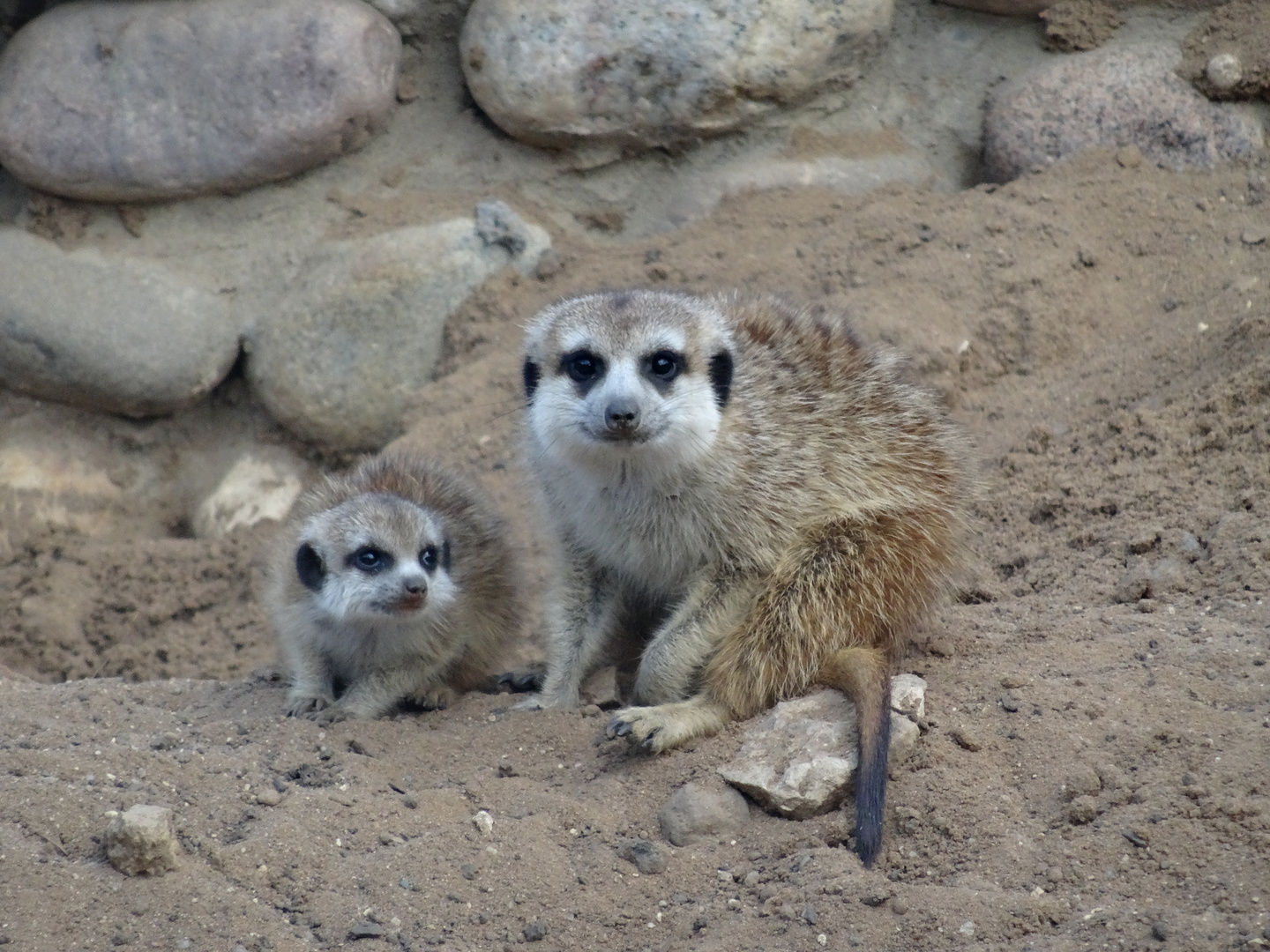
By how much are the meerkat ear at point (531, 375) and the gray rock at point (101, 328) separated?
2538mm

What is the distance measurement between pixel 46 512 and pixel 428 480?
2230 mm

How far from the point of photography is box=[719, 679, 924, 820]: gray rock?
112 inches

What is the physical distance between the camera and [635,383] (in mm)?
3316

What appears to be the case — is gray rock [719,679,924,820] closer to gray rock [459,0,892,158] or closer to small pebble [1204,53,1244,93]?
gray rock [459,0,892,158]

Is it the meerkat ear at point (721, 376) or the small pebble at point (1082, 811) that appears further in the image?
the meerkat ear at point (721, 376)

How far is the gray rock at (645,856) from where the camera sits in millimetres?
2729

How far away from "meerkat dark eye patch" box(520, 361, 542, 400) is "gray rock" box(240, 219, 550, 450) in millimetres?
2100

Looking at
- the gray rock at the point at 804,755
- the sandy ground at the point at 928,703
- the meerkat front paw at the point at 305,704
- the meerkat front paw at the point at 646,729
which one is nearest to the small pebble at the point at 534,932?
the sandy ground at the point at 928,703

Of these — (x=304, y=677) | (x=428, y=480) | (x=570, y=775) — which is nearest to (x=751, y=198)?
(x=428, y=480)

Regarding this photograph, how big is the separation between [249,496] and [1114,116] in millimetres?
3876

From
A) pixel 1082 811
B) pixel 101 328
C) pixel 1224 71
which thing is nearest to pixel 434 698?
pixel 1082 811

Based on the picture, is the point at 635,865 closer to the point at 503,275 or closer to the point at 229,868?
the point at 229,868

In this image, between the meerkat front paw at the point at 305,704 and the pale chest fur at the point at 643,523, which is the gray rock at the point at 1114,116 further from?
the meerkat front paw at the point at 305,704

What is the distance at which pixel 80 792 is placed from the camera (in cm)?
279
